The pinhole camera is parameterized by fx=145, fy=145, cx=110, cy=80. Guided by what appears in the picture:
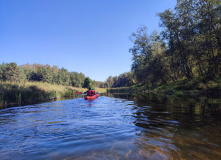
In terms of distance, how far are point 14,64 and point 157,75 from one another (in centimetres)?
6236

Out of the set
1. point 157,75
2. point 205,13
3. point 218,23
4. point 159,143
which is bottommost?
point 159,143

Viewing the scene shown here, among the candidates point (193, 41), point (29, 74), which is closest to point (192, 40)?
point (193, 41)

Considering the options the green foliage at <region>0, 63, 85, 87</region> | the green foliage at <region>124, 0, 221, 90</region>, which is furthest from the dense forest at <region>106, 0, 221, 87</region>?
the green foliage at <region>0, 63, 85, 87</region>

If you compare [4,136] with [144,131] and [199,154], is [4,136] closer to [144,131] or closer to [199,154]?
[144,131]

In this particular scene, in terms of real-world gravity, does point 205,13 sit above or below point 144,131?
above

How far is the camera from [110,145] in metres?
3.58

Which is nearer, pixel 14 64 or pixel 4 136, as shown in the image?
pixel 4 136

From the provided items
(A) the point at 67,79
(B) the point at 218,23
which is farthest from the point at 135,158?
(A) the point at 67,79

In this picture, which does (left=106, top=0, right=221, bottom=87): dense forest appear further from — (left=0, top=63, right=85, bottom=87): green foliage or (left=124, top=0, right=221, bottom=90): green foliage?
(left=0, top=63, right=85, bottom=87): green foliage

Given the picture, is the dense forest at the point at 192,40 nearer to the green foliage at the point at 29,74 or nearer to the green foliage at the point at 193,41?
the green foliage at the point at 193,41

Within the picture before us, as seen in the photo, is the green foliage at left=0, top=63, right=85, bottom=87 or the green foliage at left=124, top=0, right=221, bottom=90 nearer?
the green foliage at left=124, top=0, right=221, bottom=90

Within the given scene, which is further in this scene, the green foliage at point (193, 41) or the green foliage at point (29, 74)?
the green foliage at point (29, 74)

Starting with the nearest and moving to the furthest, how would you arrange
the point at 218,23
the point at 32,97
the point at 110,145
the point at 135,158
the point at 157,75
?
the point at 135,158 → the point at 110,145 → the point at 32,97 → the point at 218,23 → the point at 157,75

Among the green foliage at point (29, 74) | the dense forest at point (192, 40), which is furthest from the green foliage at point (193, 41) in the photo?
the green foliage at point (29, 74)
